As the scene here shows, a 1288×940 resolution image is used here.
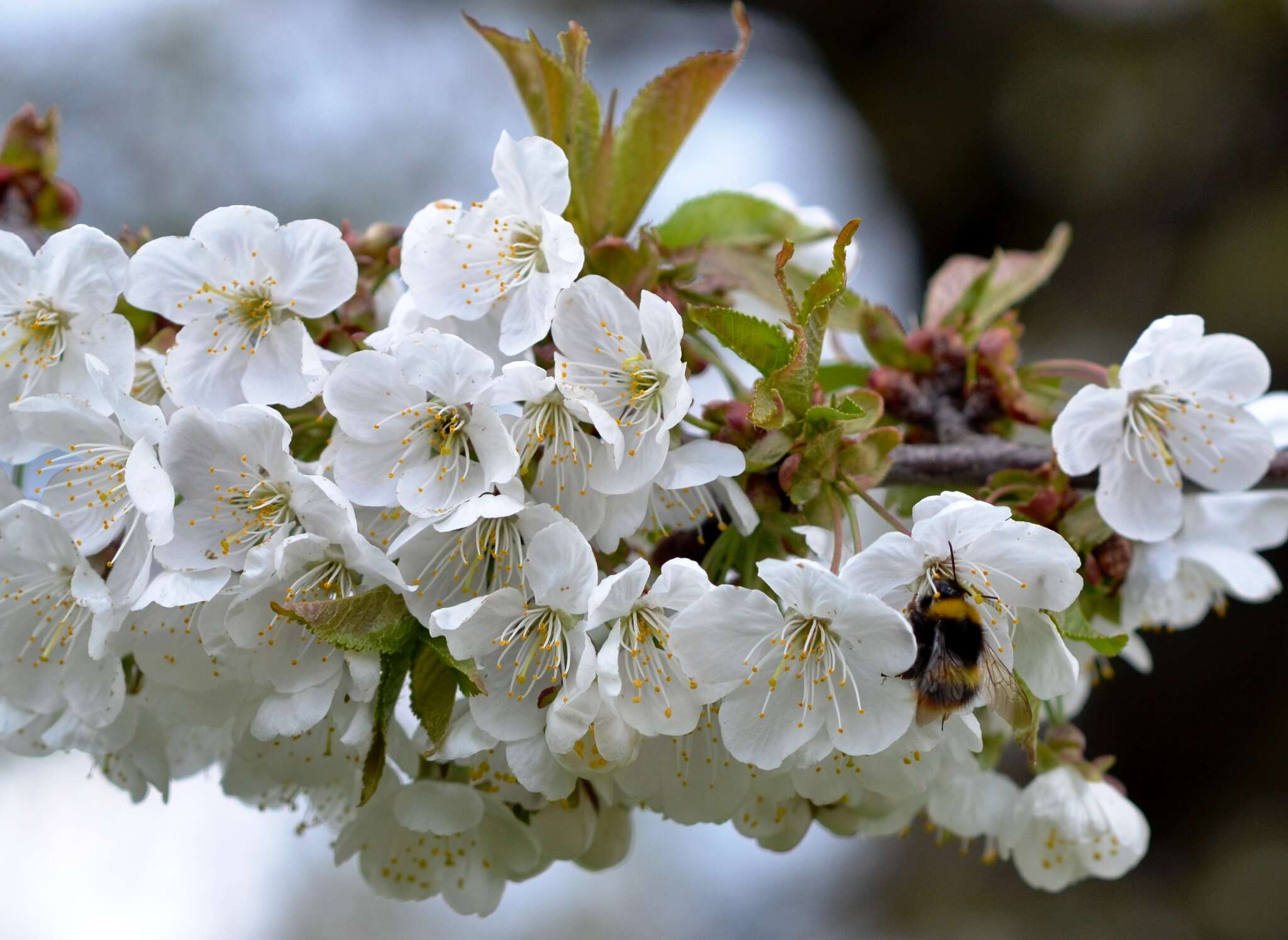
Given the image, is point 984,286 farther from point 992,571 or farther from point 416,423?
point 416,423

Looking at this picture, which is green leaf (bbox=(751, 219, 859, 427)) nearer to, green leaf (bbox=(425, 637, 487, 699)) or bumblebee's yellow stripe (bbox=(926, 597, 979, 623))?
bumblebee's yellow stripe (bbox=(926, 597, 979, 623))

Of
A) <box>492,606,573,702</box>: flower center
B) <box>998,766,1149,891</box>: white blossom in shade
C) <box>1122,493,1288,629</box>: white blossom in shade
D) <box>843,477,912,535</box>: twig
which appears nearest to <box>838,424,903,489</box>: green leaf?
<box>843,477,912,535</box>: twig

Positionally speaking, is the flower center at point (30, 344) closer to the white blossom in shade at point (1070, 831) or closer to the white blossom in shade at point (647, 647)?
the white blossom in shade at point (647, 647)

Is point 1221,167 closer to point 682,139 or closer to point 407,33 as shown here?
point 682,139

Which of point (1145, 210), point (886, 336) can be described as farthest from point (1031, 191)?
point (886, 336)

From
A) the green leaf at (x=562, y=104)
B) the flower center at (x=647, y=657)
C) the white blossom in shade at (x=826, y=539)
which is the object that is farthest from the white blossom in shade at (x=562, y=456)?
the green leaf at (x=562, y=104)

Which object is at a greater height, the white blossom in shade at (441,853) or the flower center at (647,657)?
the flower center at (647,657)
